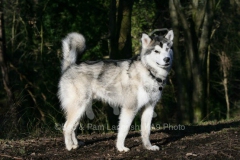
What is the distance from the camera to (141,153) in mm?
7191

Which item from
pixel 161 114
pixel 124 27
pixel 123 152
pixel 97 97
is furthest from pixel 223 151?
pixel 161 114

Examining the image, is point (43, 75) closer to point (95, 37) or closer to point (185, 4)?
point (95, 37)

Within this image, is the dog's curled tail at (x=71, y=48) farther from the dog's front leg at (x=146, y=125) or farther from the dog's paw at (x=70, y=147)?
the dog's front leg at (x=146, y=125)

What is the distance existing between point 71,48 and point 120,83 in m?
1.12

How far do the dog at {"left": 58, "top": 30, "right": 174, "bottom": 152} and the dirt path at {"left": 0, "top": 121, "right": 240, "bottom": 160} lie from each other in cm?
29

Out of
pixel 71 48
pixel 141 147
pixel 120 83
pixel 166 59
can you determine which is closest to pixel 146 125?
pixel 141 147

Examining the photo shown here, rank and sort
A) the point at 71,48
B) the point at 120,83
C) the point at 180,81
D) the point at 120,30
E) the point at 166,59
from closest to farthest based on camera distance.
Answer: the point at 166,59 → the point at 120,83 → the point at 71,48 → the point at 120,30 → the point at 180,81

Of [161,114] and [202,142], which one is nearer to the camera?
[202,142]

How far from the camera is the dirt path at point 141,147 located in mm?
6930

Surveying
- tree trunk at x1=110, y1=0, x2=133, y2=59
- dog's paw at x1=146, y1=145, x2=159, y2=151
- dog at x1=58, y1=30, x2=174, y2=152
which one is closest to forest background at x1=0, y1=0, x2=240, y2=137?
tree trunk at x1=110, y1=0, x2=133, y2=59

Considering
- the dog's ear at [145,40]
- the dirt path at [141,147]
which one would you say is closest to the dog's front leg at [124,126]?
the dirt path at [141,147]

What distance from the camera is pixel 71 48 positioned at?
8.27m

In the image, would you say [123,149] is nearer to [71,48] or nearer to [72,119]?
[72,119]

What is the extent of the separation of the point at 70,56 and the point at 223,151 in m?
3.11
